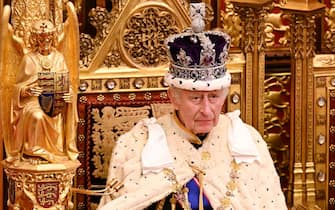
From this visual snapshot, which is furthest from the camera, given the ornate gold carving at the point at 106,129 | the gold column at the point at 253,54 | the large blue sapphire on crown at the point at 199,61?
the gold column at the point at 253,54

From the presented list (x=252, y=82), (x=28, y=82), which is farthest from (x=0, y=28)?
(x=252, y=82)

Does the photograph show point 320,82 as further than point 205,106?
Yes

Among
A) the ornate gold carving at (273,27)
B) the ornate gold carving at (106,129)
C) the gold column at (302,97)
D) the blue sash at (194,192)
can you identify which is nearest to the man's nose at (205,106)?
the blue sash at (194,192)

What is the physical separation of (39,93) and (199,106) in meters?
0.71

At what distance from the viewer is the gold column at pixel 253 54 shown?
24.0 ft

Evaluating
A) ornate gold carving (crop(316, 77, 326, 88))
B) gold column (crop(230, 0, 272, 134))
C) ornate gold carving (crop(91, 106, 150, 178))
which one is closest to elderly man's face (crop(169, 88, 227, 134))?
ornate gold carving (crop(91, 106, 150, 178))

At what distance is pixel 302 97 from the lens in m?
7.48

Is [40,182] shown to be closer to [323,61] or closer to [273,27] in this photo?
[323,61]

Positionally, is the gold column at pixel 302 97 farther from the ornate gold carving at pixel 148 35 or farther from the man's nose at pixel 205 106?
the man's nose at pixel 205 106

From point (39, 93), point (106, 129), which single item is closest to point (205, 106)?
point (39, 93)

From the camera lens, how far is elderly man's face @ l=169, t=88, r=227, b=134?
6.07m

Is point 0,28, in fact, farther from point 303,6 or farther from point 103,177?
point 303,6

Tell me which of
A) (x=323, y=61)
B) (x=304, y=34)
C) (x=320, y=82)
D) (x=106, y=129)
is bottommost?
(x=106, y=129)

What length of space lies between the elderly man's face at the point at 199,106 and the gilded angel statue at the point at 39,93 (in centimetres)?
51
